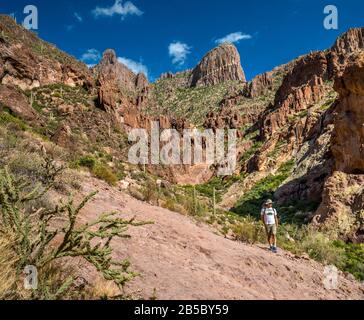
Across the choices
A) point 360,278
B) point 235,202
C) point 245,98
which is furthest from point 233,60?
point 360,278

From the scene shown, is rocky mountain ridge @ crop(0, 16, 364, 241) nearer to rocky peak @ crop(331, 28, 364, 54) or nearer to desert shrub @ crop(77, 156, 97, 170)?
rocky peak @ crop(331, 28, 364, 54)

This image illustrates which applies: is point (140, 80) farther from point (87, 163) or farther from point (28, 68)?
point (87, 163)

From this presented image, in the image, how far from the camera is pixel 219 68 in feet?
455

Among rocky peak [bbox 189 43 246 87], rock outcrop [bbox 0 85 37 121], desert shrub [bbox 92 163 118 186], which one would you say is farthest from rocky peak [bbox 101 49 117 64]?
desert shrub [bbox 92 163 118 186]

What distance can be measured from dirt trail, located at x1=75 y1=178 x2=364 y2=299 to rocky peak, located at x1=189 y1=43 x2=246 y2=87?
393 ft

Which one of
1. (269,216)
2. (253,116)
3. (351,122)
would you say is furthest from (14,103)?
(253,116)

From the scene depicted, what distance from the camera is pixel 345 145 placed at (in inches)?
918

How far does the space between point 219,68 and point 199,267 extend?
452 feet

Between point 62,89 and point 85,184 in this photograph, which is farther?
point 62,89

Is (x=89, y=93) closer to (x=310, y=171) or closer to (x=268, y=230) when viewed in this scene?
(x=310, y=171)

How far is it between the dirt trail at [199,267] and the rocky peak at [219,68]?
393 ft

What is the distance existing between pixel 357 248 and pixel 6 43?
35575 millimetres

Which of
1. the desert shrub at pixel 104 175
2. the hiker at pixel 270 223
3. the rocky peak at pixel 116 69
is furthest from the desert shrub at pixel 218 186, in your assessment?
the rocky peak at pixel 116 69

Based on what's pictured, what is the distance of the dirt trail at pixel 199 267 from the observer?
5055mm
